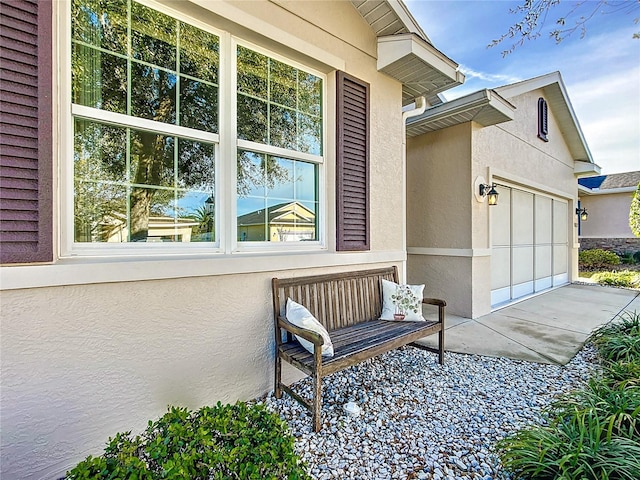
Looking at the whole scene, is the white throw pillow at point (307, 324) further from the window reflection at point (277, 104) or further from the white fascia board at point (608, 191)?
the white fascia board at point (608, 191)

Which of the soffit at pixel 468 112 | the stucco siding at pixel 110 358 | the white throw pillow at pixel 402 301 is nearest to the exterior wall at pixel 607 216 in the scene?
the soffit at pixel 468 112

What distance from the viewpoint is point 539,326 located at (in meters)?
5.16

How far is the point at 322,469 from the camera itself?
6.79 ft

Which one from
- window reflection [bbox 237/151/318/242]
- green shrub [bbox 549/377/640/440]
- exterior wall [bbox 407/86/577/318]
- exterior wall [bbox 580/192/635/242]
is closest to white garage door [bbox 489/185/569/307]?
exterior wall [bbox 407/86/577/318]

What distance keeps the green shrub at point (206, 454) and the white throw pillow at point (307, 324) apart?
0.79m

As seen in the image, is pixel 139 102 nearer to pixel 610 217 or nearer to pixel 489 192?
pixel 489 192

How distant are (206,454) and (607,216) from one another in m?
20.1

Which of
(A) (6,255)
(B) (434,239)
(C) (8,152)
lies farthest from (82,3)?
(B) (434,239)

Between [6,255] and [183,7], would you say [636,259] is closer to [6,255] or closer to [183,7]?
[183,7]

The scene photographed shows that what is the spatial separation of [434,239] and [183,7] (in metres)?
5.39

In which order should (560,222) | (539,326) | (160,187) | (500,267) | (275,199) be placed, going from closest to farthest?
Answer: (160,187), (275,199), (539,326), (500,267), (560,222)

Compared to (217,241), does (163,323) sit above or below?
below

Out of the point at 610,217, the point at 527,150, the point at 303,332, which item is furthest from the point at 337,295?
the point at 610,217

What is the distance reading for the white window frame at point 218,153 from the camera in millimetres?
2150
